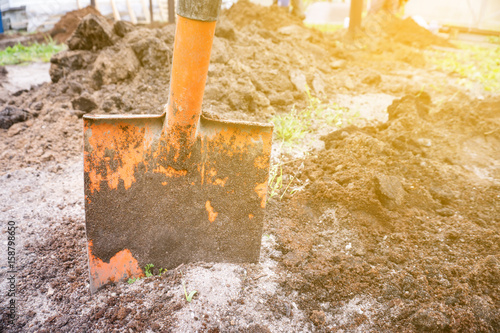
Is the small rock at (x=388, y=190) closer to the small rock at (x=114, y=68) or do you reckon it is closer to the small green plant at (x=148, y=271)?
the small green plant at (x=148, y=271)

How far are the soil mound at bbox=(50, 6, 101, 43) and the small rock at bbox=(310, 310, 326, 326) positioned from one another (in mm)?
7934

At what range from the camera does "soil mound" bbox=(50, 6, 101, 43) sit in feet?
23.8

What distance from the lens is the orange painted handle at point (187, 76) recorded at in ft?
4.26

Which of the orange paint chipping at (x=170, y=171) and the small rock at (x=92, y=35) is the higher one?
the small rock at (x=92, y=35)

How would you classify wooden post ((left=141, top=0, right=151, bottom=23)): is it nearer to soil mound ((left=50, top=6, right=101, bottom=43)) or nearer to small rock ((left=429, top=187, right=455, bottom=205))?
soil mound ((left=50, top=6, right=101, bottom=43))

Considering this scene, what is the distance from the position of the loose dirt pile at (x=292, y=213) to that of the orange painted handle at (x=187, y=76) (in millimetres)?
700

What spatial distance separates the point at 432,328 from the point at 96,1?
31.3 feet

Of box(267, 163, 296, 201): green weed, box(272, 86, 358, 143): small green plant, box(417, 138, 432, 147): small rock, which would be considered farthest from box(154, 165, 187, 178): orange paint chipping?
box(417, 138, 432, 147): small rock

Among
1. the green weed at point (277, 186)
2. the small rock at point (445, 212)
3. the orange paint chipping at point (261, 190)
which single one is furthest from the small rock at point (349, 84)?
the orange paint chipping at point (261, 190)

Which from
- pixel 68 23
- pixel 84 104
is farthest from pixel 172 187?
pixel 68 23

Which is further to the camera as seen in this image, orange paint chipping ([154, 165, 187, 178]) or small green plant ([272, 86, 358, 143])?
small green plant ([272, 86, 358, 143])

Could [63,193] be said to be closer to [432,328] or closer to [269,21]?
[432,328]

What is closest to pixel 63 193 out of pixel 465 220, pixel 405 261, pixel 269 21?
pixel 405 261

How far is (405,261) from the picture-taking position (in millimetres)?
1743
